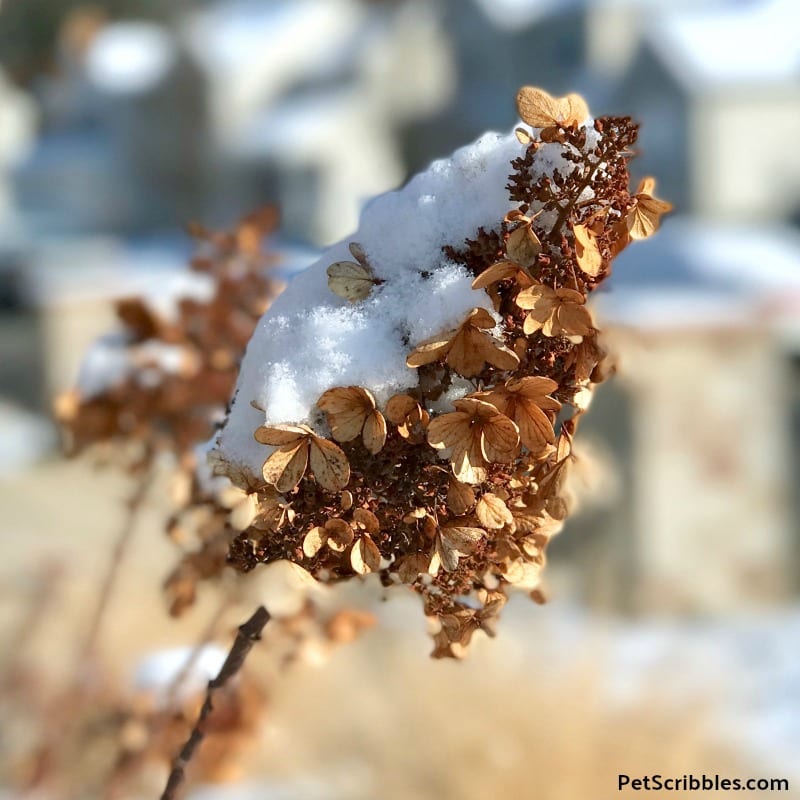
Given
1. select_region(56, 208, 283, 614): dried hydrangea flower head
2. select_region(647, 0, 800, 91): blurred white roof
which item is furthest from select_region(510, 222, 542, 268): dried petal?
select_region(647, 0, 800, 91): blurred white roof

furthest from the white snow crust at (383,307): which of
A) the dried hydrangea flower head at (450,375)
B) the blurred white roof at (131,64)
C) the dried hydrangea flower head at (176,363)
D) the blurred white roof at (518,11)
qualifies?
the blurred white roof at (131,64)

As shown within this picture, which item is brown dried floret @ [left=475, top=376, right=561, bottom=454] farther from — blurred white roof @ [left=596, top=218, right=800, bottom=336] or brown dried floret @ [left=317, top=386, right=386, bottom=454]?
Result: blurred white roof @ [left=596, top=218, right=800, bottom=336]

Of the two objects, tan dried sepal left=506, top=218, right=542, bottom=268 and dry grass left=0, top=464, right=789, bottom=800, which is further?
dry grass left=0, top=464, right=789, bottom=800

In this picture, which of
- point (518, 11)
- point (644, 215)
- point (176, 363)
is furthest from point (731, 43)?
point (644, 215)

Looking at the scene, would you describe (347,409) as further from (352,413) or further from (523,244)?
(523,244)

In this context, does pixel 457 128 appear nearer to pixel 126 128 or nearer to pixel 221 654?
pixel 126 128
